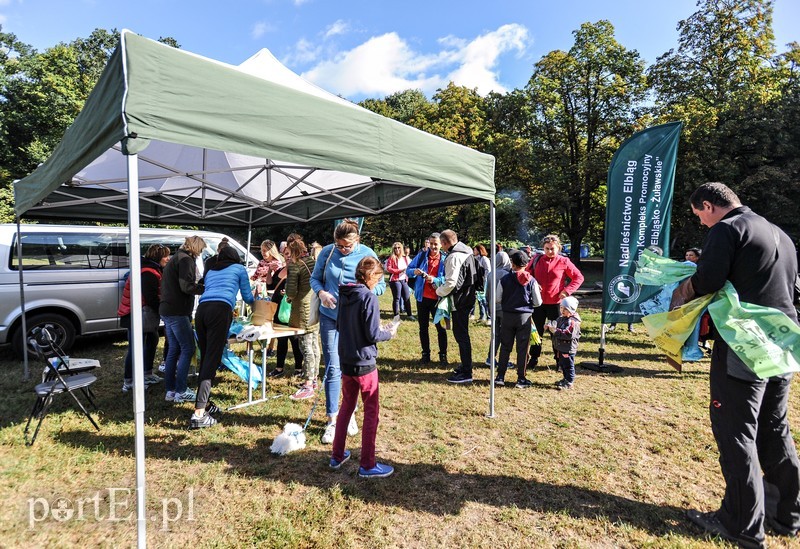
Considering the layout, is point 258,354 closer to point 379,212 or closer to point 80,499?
point 379,212

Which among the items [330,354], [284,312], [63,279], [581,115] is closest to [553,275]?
[330,354]

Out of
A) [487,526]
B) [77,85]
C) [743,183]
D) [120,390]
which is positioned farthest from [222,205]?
[77,85]

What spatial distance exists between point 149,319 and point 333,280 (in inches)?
104

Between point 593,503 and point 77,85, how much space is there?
31217 mm

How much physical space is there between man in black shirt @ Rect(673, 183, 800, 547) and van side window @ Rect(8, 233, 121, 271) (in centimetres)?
770

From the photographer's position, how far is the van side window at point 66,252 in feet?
19.2

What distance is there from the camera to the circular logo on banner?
601cm

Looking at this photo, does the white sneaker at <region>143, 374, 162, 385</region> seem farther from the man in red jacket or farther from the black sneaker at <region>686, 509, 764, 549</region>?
the black sneaker at <region>686, 509, 764, 549</region>

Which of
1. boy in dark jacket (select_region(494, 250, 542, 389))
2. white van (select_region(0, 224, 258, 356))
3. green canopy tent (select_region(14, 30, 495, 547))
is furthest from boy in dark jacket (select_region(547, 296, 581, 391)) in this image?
white van (select_region(0, 224, 258, 356))

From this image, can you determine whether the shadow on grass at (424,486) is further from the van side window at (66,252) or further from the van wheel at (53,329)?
the van side window at (66,252)

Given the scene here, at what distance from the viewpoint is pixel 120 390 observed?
484cm

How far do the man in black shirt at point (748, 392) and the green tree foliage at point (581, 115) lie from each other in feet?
58.2

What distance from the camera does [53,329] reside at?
19.9ft

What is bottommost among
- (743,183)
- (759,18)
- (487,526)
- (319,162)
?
(487,526)
